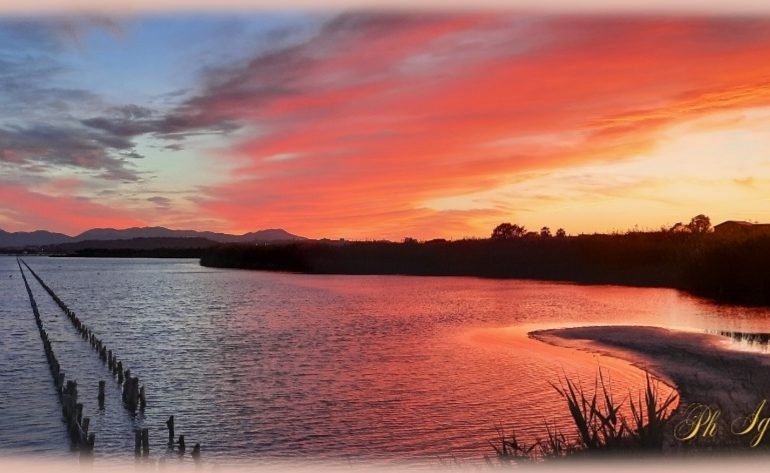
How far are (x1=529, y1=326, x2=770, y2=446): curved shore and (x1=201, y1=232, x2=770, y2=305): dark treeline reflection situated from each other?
33.2 ft

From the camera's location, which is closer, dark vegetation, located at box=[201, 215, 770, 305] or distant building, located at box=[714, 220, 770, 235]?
distant building, located at box=[714, 220, 770, 235]

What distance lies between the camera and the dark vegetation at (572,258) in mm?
29391

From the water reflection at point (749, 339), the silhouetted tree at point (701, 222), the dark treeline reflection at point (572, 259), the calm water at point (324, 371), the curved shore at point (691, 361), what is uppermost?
the silhouetted tree at point (701, 222)

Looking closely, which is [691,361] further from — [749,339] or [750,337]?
[750,337]

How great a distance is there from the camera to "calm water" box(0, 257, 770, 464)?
10.8 m

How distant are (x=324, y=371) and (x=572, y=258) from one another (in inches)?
1405

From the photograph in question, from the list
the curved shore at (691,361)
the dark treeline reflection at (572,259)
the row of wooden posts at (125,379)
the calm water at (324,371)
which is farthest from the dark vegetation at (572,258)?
the row of wooden posts at (125,379)

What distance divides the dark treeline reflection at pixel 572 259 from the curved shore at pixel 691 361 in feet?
33.2

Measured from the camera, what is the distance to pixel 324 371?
16.2 m

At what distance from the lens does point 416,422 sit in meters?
11.5

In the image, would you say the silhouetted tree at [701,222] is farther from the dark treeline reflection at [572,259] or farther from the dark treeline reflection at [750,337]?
the dark treeline reflection at [750,337]

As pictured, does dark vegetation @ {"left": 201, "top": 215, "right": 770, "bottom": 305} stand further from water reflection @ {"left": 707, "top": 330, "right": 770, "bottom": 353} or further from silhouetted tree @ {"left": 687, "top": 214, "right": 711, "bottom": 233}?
water reflection @ {"left": 707, "top": 330, "right": 770, "bottom": 353}

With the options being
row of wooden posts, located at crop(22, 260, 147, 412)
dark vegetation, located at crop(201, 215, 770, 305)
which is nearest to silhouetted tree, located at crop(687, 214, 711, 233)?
dark vegetation, located at crop(201, 215, 770, 305)

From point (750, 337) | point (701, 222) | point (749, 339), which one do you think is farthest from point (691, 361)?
point (701, 222)
